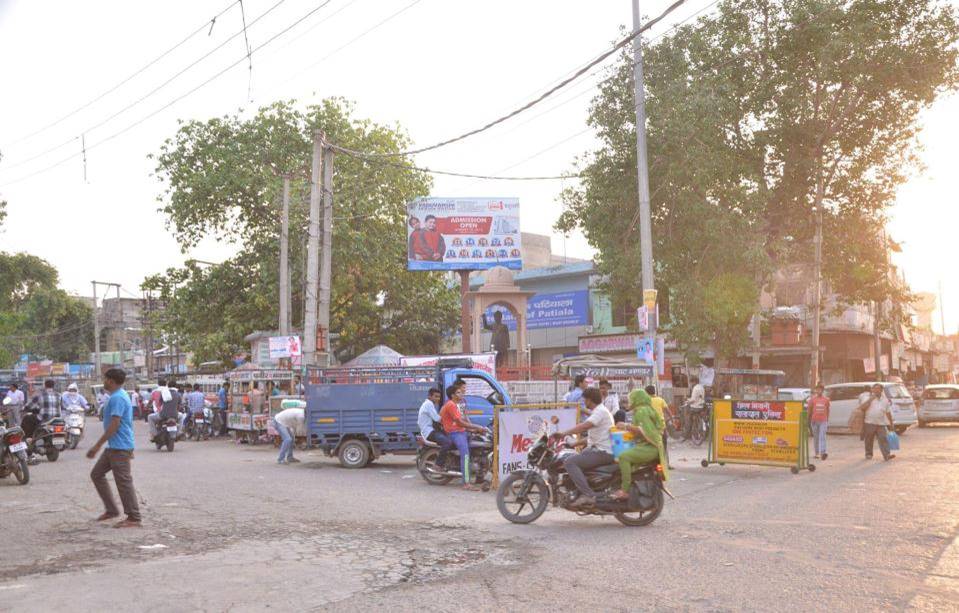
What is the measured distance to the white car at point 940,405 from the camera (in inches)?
1172

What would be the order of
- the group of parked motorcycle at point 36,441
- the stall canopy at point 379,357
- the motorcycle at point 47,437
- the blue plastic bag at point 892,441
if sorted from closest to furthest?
1. the group of parked motorcycle at point 36,441
2. the blue plastic bag at point 892,441
3. the motorcycle at point 47,437
4. the stall canopy at point 379,357

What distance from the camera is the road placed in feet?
20.9

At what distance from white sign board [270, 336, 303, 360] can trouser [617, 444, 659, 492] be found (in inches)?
622

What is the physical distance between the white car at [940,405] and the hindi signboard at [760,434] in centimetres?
1718

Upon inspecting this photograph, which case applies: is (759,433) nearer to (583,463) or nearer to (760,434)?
(760,434)

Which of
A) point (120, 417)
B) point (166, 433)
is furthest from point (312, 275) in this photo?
point (120, 417)

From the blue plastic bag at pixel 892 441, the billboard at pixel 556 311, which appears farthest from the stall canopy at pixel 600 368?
the billboard at pixel 556 311

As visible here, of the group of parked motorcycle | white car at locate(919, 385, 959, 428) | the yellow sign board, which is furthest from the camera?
white car at locate(919, 385, 959, 428)

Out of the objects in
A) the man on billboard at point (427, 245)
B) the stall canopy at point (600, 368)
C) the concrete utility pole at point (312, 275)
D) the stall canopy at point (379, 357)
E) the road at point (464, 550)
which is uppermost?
the man on billboard at point (427, 245)

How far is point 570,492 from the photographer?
32.8 ft

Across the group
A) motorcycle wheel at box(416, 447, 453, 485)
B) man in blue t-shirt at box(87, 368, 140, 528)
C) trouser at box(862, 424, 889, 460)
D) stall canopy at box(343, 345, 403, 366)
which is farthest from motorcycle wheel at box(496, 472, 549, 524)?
stall canopy at box(343, 345, 403, 366)

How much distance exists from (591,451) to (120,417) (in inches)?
214

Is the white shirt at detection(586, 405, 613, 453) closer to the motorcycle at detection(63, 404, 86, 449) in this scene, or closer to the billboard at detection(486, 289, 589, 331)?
the motorcycle at detection(63, 404, 86, 449)

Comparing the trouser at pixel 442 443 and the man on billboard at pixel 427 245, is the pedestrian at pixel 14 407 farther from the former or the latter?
the man on billboard at pixel 427 245
